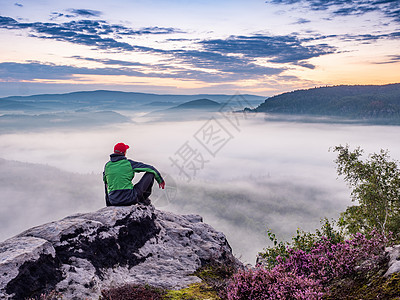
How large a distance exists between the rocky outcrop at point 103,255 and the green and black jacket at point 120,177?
0.68 meters

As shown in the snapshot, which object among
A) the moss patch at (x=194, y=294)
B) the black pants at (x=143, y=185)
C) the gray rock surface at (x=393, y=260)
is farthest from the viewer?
the black pants at (x=143, y=185)

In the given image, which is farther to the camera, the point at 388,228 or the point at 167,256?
the point at 388,228

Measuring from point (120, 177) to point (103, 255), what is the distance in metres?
3.14

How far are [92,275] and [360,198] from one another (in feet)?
96.2

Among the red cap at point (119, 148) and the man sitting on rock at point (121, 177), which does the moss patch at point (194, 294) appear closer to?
the man sitting on rock at point (121, 177)

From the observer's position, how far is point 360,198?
2986 cm

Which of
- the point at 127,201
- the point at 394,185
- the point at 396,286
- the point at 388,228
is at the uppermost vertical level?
the point at 396,286

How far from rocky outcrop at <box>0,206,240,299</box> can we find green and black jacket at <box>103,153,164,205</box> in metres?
0.68

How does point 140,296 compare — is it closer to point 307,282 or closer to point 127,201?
point 307,282

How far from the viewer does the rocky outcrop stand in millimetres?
6875

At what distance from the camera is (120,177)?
1106 cm

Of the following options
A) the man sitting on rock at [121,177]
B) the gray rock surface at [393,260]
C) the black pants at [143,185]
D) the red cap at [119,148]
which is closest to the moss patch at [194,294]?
the gray rock surface at [393,260]

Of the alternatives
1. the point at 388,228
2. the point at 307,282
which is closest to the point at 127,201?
the point at 307,282

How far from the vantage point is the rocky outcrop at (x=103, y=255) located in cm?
688
